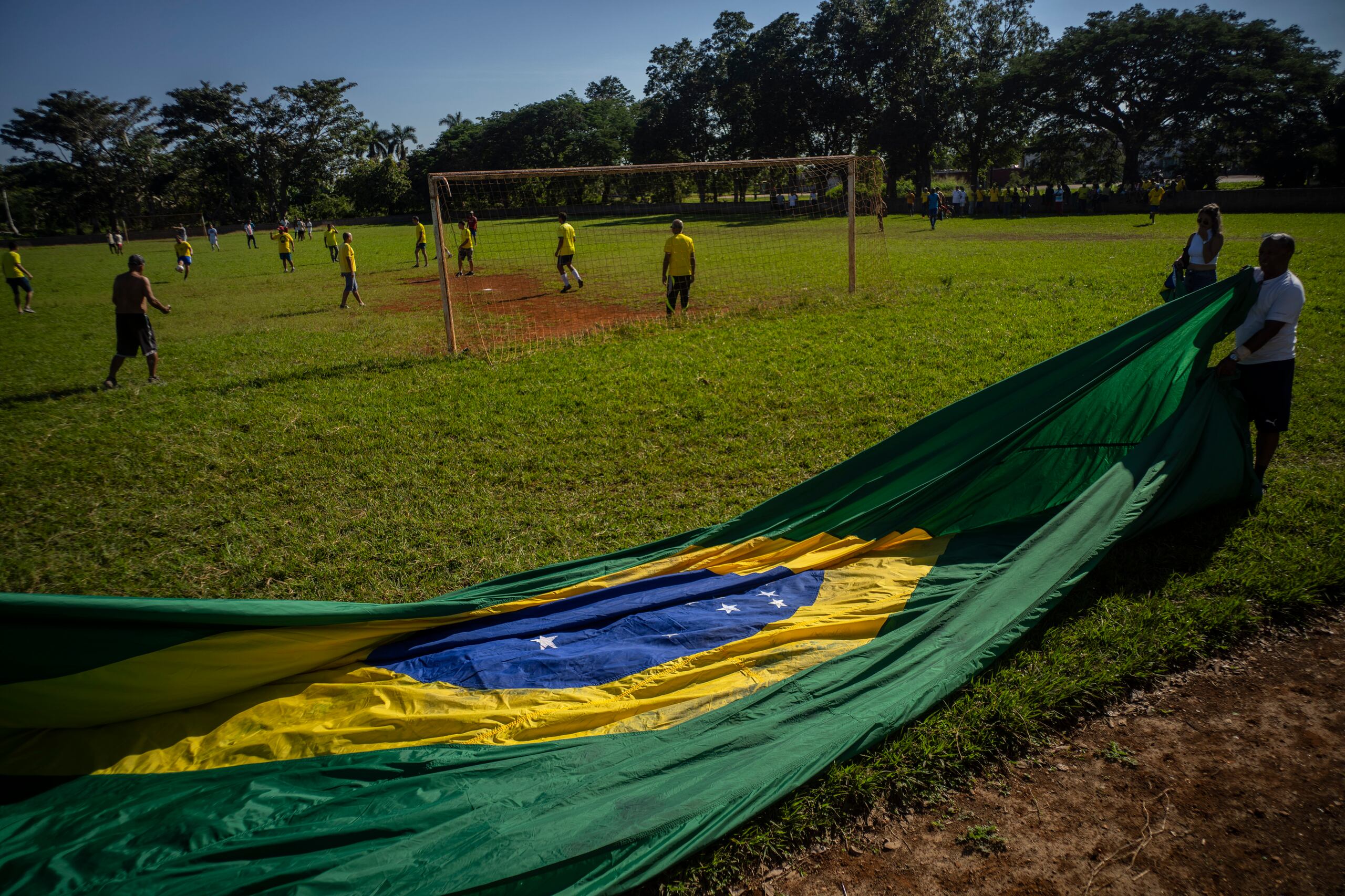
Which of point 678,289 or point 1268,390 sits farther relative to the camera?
point 678,289

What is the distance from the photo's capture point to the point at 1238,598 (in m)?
4.20

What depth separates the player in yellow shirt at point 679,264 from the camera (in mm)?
13180

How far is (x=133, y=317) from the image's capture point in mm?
10352

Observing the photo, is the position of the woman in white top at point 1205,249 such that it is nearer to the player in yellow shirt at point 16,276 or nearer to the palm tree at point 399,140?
the player in yellow shirt at point 16,276

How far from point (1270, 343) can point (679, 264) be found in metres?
9.54

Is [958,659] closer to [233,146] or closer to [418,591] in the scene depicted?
[418,591]

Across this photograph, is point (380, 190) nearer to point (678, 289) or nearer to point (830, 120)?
point (830, 120)

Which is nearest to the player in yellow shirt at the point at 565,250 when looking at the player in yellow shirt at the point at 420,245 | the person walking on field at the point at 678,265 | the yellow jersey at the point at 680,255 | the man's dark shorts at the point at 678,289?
the man's dark shorts at the point at 678,289

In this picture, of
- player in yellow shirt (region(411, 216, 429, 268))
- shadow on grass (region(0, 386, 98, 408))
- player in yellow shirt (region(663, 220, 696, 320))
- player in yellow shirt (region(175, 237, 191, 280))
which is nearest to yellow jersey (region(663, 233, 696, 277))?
player in yellow shirt (region(663, 220, 696, 320))

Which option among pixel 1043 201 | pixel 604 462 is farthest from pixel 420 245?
pixel 1043 201

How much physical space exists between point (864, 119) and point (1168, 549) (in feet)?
176

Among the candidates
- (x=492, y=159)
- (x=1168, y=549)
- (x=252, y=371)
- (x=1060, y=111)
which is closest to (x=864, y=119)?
(x=1060, y=111)

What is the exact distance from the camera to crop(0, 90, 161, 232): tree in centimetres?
6150

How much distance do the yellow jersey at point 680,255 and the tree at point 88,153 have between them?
66957 millimetres
